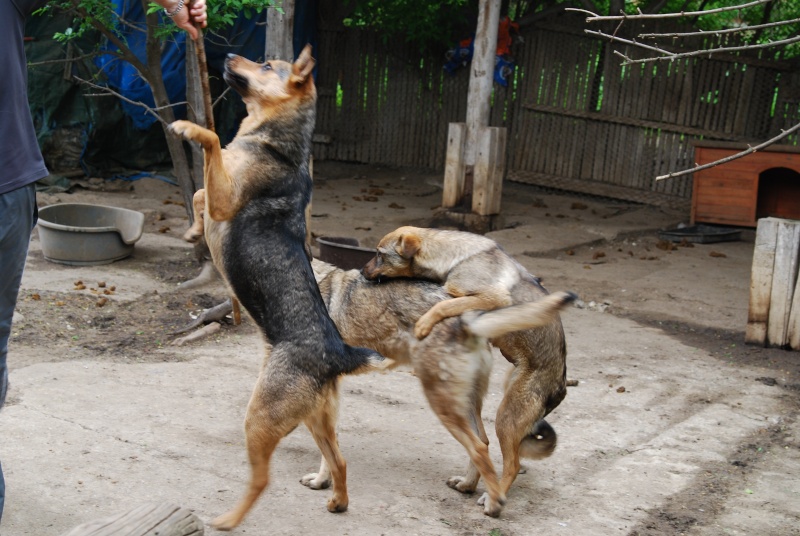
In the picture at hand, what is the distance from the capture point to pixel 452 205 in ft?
39.5

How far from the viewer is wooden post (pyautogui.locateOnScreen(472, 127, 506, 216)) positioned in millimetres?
11797

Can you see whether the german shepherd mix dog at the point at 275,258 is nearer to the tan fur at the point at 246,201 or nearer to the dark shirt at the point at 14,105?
the tan fur at the point at 246,201

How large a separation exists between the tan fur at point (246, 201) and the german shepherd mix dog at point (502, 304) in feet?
2.55

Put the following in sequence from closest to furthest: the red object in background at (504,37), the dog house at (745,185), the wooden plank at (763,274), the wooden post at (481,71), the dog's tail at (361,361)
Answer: the dog's tail at (361,361) → the wooden plank at (763,274) → the dog house at (745,185) → the wooden post at (481,71) → the red object in background at (504,37)

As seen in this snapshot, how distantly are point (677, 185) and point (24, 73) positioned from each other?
12444mm

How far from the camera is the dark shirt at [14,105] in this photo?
3.01 m

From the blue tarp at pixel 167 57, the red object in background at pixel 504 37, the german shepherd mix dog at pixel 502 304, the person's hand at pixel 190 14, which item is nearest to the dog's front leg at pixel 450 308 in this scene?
the german shepherd mix dog at pixel 502 304

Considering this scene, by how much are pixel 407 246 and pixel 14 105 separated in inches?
90.9

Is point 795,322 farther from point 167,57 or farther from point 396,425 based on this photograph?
point 167,57

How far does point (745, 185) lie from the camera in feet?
38.2

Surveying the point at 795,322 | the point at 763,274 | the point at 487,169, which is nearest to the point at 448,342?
the point at 763,274

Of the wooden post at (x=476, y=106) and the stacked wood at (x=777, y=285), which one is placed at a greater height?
the wooden post at (x=476, y=106)

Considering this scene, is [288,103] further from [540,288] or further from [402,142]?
[402,142]

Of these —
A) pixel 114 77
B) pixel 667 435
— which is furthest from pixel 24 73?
pixel 114 77
